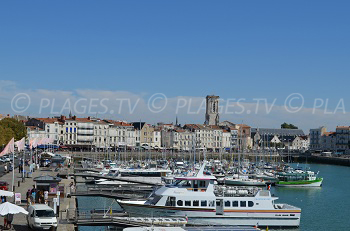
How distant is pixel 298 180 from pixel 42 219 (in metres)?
48.8

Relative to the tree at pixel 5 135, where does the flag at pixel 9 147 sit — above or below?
below

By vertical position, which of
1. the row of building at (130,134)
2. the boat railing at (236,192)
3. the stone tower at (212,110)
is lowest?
the boat railing at (236,192)

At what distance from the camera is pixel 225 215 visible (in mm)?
33438

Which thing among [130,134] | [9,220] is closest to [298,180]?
[9,220]

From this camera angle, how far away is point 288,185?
67.2 m

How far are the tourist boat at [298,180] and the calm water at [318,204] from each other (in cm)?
120

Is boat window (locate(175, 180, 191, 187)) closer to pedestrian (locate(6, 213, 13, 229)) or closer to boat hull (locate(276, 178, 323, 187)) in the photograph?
pedestrian (locate(6, 213, 13, 229))

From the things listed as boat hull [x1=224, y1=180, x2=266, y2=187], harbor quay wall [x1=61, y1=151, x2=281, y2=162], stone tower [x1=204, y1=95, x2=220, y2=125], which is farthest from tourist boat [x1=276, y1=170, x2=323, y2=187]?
stone tower [x1=204, y1=95, x2=220, y2=125]

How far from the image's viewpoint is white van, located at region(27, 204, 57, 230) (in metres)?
24.2

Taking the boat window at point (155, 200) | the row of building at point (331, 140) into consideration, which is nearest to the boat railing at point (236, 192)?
the boat window at point (155, 200)

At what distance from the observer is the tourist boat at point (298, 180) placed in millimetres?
67312

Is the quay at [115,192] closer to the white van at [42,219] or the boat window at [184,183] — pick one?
the boat window at [184,183]

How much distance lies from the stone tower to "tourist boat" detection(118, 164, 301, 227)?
153210 mm

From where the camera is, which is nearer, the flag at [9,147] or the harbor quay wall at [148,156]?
the flag at [9,147]
